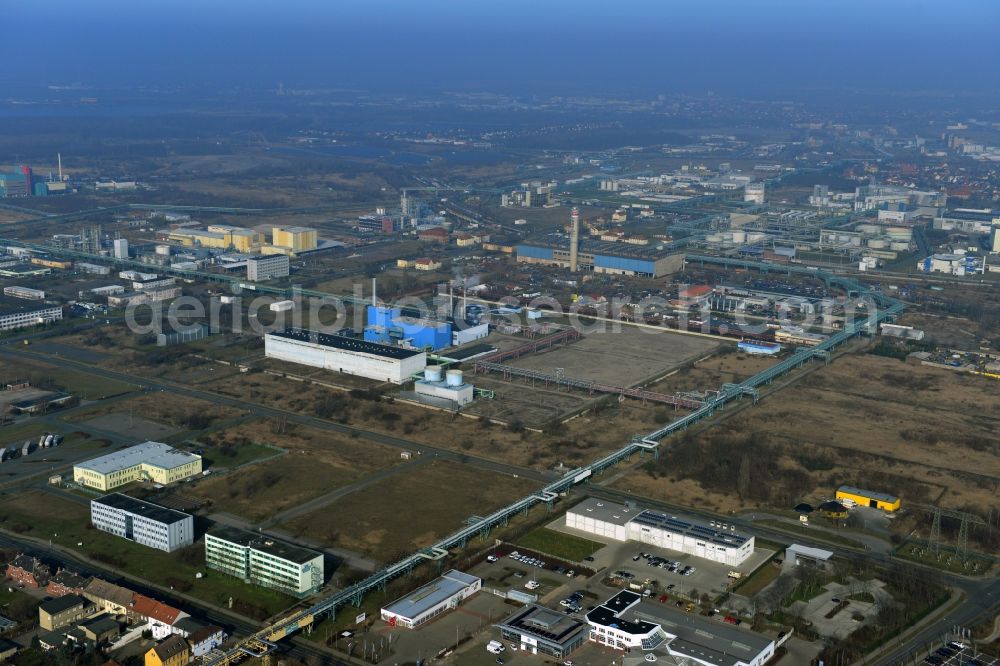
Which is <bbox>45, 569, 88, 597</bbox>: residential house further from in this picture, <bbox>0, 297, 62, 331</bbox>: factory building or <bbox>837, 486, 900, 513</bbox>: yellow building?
<bbox>0, 297, 62, 331</bbox>: factory building

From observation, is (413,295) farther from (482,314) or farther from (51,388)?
(51,388)

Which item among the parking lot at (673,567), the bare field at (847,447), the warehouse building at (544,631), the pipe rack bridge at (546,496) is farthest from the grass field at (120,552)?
the bare field at (847,447)

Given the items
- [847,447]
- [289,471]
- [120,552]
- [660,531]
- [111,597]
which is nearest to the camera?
[111,597]

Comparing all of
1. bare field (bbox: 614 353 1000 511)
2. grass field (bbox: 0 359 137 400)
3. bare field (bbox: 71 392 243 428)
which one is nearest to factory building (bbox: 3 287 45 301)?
grass field (bbox: 0 359 137 400)

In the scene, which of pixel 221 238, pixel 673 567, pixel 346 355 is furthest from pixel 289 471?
pixel 221 238

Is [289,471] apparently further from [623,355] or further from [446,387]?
[623,355]

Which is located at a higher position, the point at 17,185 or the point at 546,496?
the point at 17,185
